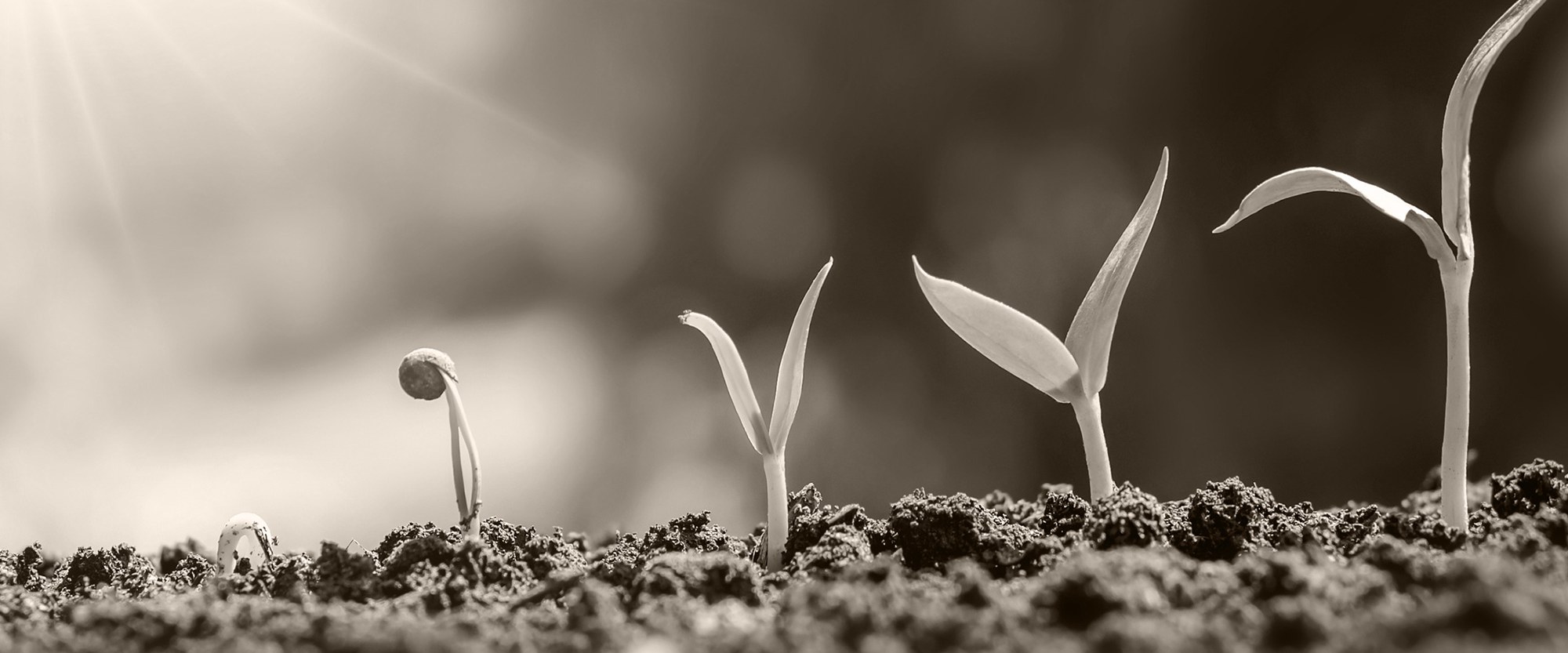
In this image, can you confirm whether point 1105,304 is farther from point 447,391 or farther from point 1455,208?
point 447,391

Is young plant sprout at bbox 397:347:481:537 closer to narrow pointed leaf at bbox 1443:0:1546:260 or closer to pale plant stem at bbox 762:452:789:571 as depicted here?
pale plant stem at bbox 762:452:789:571

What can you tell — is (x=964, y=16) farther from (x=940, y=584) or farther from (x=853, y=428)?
(x=940, y=584)

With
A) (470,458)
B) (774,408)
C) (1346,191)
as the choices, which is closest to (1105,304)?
(1346,191)

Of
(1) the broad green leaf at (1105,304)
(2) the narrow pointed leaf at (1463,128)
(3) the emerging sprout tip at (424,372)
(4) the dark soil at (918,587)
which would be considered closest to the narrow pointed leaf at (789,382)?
(4) the dark soil at (918,587)

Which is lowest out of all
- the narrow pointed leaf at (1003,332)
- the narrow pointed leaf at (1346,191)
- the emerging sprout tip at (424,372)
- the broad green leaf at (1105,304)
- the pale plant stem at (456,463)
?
the pale plant stem at (456,463)

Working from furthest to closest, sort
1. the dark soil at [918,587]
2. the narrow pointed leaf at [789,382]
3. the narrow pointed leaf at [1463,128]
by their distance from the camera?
1. the narrow pointed leaf at [789,382]
2. the narrow pointed leaf at [1463,128]
3. the dark soil at [918,587]

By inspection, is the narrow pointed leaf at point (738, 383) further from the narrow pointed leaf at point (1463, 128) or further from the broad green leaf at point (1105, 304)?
the narrow pointed leaf at point (1463, 128)

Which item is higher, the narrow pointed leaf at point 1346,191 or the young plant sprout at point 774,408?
the narrow pointed leaf at point 1346,191
